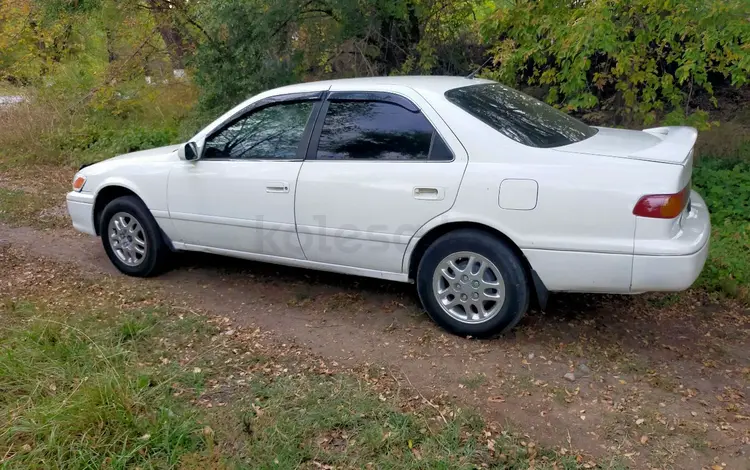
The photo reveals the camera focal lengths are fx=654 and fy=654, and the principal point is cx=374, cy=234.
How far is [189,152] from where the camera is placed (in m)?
5.06

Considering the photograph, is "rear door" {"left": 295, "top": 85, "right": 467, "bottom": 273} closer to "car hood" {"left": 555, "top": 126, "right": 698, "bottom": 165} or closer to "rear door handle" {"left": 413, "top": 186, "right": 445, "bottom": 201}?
"rear door handle" {"left": 413, "top": 186, "right": 445, "bottom": 201}

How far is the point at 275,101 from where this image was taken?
4.91 metres

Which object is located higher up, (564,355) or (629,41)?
(629,41)

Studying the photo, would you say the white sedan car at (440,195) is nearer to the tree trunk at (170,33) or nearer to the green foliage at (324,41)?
the green foliage at (324,41)

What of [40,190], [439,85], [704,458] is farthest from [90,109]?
[704,458]

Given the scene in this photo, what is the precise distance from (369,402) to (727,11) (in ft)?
14.7

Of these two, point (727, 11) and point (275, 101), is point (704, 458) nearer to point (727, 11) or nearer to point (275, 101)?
point (275, 101)

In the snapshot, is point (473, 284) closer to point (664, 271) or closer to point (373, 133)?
point (664, 271)

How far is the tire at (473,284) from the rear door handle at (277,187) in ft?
3.73

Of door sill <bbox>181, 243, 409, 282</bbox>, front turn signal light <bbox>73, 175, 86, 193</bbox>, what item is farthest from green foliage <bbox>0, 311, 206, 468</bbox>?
front turn signal light <bbox>73, 175, 86, 193</bbox>

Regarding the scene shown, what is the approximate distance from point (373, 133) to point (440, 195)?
722 millimetres

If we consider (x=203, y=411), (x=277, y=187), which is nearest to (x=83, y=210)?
(x=277, y=187)

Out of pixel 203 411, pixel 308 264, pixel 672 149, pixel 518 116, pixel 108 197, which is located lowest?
pixel 203 411

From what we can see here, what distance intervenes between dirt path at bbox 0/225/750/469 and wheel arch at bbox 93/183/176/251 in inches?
25.4
